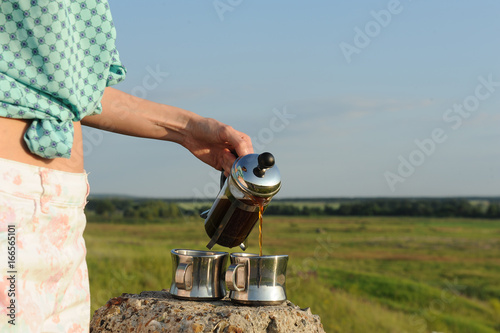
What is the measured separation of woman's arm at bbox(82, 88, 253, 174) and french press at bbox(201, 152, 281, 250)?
2.8 inches

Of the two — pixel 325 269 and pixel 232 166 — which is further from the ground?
pixel 232 166

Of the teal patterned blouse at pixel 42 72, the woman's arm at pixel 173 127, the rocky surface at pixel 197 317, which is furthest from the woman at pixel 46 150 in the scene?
the rocky surface at pixel 197 317

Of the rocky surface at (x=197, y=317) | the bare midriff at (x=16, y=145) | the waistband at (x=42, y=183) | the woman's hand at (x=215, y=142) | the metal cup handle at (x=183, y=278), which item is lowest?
the rocky surface at (x=197, y=317)

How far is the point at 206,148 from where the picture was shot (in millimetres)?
1650

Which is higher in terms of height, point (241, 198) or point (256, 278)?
point (241, 198)

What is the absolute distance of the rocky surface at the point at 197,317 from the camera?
145cm

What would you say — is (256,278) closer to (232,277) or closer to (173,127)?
(232,277)

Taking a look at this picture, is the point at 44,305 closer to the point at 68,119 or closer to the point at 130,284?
the point at 68,119

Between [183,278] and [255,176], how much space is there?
0.41m

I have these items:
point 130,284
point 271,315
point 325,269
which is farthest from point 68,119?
point 325,269

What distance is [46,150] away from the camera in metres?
0.98

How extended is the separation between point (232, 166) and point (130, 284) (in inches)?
167

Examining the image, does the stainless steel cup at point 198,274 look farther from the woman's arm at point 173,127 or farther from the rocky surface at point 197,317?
the woman's arm at point 173,127

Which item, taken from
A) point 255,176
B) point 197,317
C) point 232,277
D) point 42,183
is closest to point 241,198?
point 255,176
